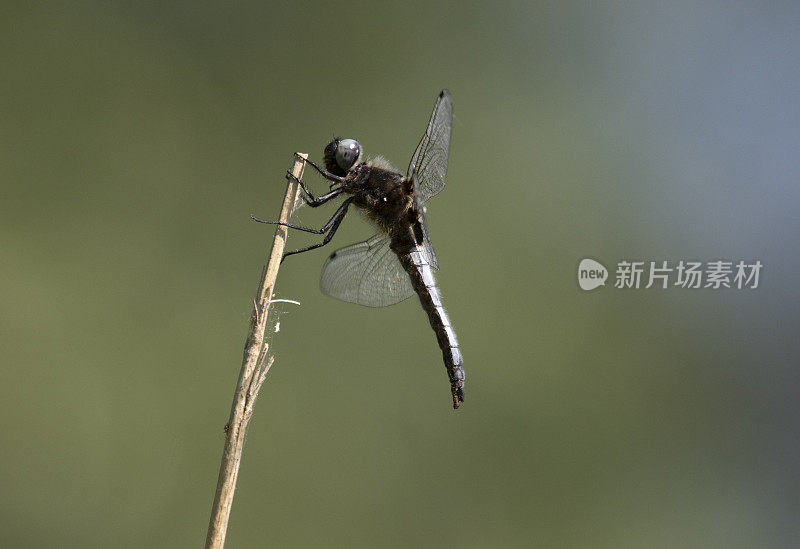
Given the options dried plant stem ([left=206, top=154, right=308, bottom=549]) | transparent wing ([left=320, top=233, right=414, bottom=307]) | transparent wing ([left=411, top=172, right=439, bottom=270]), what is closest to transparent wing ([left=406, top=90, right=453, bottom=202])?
transparent wing ([left=411, top=172, right=439, bottom=270])

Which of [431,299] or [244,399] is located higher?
[431,299]

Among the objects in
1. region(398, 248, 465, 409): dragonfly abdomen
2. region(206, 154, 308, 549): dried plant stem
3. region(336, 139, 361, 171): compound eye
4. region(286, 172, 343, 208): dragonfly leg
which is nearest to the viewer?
region(206, 154, 308, 549): dried plant stem

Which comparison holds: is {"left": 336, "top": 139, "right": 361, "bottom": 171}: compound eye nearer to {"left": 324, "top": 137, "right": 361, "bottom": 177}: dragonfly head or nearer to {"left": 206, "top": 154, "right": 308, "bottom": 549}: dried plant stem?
{"left": 324, "top": 137, "right": 361, "bottom": 177}: dragonfly head

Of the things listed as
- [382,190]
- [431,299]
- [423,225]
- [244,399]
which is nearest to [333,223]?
[382,190]

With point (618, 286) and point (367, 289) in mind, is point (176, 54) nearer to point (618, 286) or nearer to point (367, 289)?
point (367, 289)

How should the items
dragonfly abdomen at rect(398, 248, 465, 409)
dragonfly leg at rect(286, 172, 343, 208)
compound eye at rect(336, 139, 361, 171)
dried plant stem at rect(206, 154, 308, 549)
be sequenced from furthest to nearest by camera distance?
dragonfly abdomen at rect(398, 248, 465, 409) < compound eye at rect(336, 139, 361, 171) < dragonfly leg at rect(286, 172, 343, 208) < dried plant stem at rect(206, 154, 308, 549)

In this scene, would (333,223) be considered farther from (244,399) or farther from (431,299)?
(244,399)
